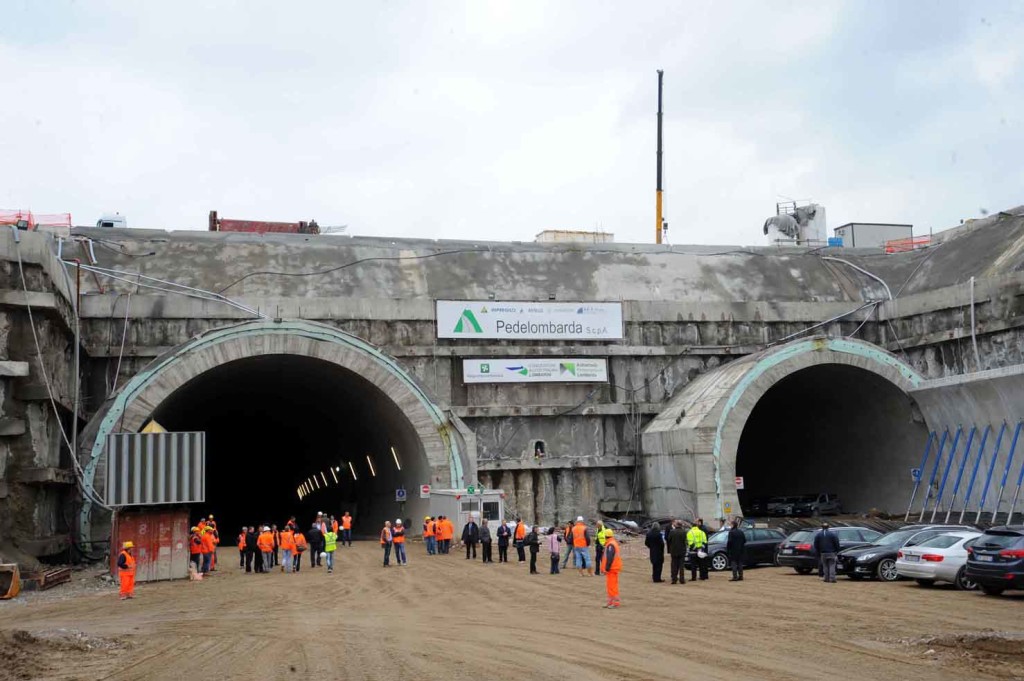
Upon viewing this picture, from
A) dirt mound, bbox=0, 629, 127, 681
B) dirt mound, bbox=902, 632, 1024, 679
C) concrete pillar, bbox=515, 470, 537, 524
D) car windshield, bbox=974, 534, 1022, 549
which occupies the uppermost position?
concrete pillar, bbox=515, 470, 537, 524

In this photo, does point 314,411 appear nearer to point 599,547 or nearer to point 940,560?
point 599,547

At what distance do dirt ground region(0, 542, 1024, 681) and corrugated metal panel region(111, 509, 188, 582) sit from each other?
142 centimetres

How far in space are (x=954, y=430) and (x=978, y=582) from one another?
63.2 ft

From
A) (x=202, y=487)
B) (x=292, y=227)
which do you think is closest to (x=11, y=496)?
A: (x=202, y=487)

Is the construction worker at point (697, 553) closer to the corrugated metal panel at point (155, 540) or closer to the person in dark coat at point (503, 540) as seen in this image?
the person in dark coat at point (503, 540)

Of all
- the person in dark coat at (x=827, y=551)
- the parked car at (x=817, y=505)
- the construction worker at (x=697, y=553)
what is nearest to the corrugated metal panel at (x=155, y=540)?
the construction worker at (x=697, y=553)

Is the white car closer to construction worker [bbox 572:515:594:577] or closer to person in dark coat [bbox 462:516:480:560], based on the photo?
construction worker [bbox 572:515:594:577]

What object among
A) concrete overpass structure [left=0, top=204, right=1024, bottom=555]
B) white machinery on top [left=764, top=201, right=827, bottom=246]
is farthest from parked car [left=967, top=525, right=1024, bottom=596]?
white machinery on top [left=764, top=201, right=827, bottom=246]

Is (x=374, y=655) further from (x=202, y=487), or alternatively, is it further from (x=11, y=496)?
(x=11, y=496)

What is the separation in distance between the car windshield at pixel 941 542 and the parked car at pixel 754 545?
686cm

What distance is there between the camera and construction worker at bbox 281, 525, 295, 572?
30.8 meters

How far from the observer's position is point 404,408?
126 feet

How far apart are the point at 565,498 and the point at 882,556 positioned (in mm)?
19842

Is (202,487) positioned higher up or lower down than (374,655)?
higher up
